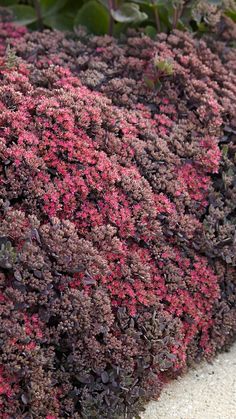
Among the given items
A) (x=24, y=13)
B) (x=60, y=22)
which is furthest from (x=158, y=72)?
(x=24, y=13)

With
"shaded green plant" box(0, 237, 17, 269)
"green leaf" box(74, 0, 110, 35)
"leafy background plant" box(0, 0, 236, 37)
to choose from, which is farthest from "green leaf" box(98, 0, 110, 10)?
"shaded green plant" box(0, 237, 17, 269)

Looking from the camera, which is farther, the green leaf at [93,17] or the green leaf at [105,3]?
the green leaf at [93,17]

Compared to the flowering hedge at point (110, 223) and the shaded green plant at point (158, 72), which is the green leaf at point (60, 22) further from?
the shaded green plant at point (158, 72)

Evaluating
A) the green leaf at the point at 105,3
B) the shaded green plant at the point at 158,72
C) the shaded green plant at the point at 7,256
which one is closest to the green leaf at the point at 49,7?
the green leaf at the point at 105,3

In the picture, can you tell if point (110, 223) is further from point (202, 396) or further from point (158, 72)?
point (158, 72)

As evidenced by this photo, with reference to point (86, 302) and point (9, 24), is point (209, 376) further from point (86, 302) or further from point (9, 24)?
point (9, 24)

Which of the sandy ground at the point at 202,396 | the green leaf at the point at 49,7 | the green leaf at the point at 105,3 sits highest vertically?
the green leaf at the point at 105,3

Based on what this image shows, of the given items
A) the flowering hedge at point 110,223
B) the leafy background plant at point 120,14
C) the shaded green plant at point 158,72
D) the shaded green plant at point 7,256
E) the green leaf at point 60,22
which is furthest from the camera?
the green leaf at point 60,22

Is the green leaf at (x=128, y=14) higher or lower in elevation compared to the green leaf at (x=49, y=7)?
higher
